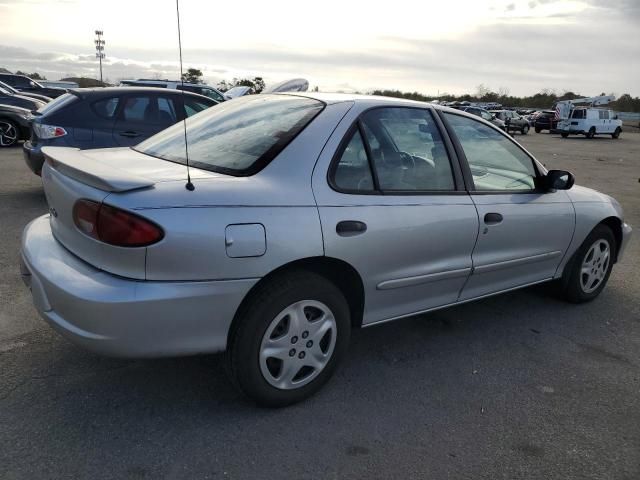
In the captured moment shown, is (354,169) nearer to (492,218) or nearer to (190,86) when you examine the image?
(492,218)

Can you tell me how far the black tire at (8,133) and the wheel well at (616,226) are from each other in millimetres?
11853

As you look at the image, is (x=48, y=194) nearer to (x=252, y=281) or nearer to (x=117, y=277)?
(x=117, y=277)

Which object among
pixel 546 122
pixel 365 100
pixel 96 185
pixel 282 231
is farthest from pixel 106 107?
pixel 546 122

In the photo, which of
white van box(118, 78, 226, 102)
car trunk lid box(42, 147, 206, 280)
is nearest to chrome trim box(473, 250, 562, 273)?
car trunk lid box(42, 147, 206, 280)

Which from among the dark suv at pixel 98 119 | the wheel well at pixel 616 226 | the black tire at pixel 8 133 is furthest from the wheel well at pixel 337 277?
the black tire at pixel 8 133

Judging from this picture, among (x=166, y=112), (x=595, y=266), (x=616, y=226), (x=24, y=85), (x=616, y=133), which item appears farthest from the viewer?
(x=616, y=133)

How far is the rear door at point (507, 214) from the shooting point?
3.48 meters

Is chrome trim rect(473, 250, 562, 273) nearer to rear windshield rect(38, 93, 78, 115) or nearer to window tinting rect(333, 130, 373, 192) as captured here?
window tinting rect(333, 130, 373, 192)

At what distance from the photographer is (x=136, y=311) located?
89.5 inches

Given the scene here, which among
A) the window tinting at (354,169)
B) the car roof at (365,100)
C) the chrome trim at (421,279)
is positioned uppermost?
the car roof at (365,100)

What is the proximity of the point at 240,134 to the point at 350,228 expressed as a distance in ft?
2.82

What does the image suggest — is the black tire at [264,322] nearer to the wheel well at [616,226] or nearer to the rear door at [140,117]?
the wheel well at [616,226]

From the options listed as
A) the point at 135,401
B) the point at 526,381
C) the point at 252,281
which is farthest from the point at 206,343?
the point at 526,381

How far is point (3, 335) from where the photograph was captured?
3373 millimetres
